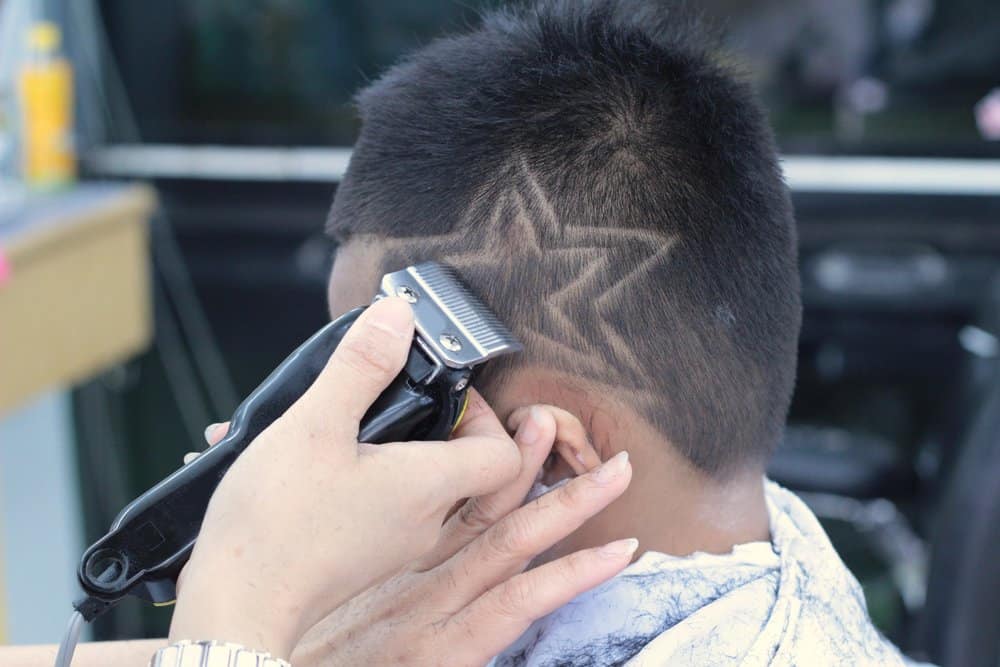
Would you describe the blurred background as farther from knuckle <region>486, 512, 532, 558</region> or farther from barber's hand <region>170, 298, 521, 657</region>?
barber's hand <region>170, 298, 521, 657</region>

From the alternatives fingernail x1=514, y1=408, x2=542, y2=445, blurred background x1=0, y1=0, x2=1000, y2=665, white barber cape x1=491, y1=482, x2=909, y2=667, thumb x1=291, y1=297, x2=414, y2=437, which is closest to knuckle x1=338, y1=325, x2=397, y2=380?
thumb x1=291, y1=297, x2=414, y2=437

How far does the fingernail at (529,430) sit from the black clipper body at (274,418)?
0.06 meters

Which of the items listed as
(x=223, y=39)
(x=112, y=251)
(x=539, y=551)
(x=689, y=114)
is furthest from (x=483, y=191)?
(x=223, y=39)

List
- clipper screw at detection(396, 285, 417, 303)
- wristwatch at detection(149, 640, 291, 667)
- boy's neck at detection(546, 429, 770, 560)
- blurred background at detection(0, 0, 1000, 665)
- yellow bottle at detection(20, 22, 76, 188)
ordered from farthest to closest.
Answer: yellow bottle at detection(20, 22, 76, 188), blurred background at detection(0, 0, 1000, 665), boy's neck at detection(546, 429, 770, 560), clipper screw at detection(396, 285, 417, 303), wristwatch at detection(149, 640, 291, 667)

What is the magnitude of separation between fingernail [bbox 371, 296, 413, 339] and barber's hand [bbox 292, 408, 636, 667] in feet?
0.44

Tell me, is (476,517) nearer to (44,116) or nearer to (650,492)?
(650,492)

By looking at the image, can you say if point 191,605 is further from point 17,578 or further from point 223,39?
point 223,39

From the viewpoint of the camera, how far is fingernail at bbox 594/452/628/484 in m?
0.80

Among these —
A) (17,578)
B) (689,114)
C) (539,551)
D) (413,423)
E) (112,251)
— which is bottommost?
(17,578)

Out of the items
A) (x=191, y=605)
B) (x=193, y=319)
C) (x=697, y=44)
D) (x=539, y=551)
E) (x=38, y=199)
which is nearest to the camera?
(x=191, y=605)

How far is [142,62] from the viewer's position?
2.88 m

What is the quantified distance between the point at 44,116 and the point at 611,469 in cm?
191

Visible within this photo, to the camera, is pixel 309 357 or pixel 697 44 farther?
pixel 697 44

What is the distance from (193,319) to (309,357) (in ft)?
7.52
